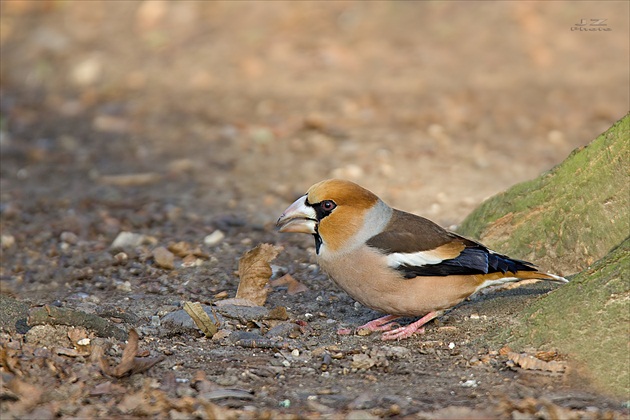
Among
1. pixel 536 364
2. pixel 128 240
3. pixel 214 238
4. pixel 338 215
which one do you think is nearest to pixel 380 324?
pixel 338 215

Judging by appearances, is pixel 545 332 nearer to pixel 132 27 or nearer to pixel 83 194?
pixel 83 194

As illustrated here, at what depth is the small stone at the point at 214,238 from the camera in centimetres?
686

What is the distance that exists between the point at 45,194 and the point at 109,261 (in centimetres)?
215

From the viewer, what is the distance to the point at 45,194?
Answer: 831 cm

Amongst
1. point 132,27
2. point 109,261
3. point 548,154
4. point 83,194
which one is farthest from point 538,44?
point 109,261

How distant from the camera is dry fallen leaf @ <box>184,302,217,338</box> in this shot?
4.88 m

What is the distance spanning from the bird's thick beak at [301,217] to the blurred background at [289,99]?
2.21m

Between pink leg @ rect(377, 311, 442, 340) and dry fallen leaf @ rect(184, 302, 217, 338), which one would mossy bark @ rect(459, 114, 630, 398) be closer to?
pink leg @ rect(377, 311, 442, 340)

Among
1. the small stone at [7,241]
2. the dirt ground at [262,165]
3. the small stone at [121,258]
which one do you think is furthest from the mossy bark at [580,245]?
the small stone at [7,241]

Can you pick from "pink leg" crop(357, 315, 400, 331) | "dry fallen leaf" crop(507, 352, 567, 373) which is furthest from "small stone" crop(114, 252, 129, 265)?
"dry fallen leaf" crop(507, 352, 567, 373)

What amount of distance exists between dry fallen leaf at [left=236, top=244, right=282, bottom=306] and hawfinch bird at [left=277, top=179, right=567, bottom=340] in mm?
475

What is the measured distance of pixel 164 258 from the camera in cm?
638

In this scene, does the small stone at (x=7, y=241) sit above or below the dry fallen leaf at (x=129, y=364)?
below

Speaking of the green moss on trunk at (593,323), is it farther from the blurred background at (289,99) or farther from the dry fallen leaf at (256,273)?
the blurred background at (289,99)
